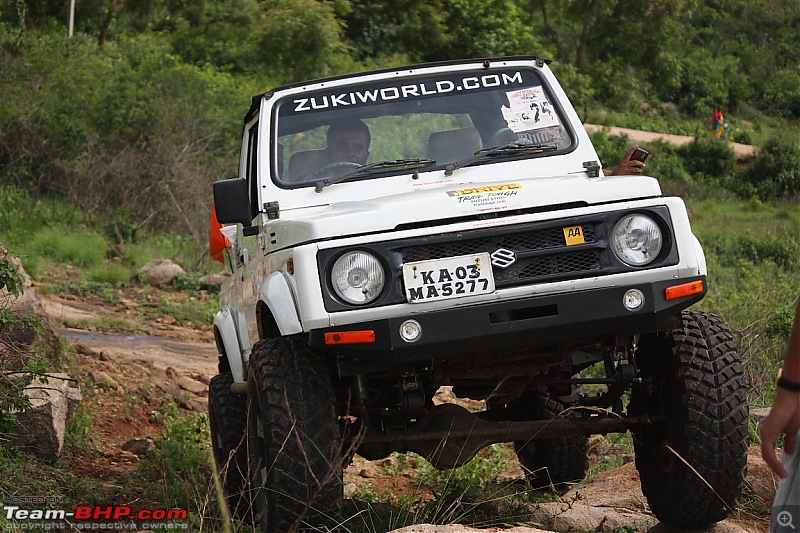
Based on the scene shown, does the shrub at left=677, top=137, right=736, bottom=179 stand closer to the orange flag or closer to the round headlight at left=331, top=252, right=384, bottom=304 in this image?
the orange flag

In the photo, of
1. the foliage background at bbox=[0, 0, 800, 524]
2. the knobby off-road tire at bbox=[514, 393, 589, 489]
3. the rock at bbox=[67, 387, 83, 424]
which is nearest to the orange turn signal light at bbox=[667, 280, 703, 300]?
the knobby off-road tire at bbox=[514, 393, 589, 489]

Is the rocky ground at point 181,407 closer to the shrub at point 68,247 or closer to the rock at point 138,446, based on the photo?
the rock at point 138,446

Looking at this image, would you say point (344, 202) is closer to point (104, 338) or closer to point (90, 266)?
point (104, 338)

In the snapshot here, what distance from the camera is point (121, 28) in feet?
97.3

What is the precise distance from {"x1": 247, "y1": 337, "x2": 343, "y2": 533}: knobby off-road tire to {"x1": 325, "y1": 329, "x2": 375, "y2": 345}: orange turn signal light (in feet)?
1.07

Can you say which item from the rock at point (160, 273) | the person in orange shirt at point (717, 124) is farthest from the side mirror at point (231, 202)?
the person in orange shirt at point (717, 124)

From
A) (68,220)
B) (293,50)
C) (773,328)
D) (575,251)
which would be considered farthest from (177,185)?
(575,251)

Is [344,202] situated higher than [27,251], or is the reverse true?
[344,202]

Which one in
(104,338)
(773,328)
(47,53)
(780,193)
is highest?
(47,53)

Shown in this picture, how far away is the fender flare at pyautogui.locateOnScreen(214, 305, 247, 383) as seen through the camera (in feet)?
18.3

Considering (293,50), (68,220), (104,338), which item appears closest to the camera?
(104,338)

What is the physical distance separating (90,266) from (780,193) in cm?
1628

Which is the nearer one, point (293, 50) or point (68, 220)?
point (68, 220)

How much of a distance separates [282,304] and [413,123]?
150 cm
